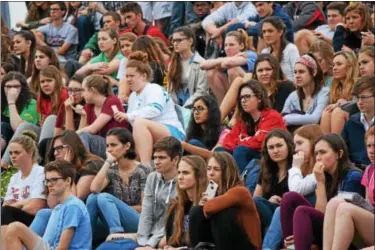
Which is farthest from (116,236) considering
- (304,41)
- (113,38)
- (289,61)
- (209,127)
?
(113,38)

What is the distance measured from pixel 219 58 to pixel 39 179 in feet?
8.76

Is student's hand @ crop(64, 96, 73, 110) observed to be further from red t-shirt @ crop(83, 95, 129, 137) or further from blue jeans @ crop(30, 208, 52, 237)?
blue jeans @ crop(30, 208, 52, 237)

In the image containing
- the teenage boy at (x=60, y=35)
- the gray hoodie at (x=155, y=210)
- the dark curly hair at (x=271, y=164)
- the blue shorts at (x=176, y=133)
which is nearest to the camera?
the dark curly hair at (x=271, y=164)

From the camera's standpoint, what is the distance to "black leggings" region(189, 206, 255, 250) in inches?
441

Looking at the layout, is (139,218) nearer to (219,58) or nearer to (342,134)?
(342,134)

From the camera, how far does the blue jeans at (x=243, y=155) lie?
1252 cm

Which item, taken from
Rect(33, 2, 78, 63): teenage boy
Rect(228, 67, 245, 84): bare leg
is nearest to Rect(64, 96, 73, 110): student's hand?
Rect(228, 67, 245, 84): bare leg

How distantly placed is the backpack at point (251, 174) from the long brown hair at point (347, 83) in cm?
112

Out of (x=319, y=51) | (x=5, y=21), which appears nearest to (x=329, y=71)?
(x=319, y=51)

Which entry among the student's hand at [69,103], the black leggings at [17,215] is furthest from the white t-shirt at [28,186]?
the student's hand at [69,103]

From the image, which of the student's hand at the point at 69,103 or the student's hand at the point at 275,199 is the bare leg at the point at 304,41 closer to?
the student's hand at the point at 69,103

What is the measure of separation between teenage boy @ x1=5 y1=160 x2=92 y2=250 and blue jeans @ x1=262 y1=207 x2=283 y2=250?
67.8 inches

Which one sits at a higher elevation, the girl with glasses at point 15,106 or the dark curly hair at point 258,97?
the dark curly hair at point 258,97

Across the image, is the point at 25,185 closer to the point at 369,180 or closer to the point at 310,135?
the point at 310,135
